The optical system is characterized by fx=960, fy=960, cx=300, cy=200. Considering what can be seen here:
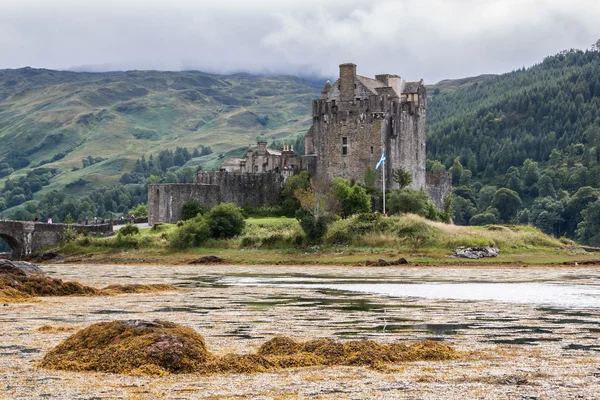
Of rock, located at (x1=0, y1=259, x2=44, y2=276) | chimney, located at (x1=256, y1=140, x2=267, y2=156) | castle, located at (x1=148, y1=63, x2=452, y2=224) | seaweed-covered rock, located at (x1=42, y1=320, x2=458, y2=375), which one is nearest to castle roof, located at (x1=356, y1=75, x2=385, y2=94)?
castle, located at (x1=148, y1=63, x2=452, y2=224)

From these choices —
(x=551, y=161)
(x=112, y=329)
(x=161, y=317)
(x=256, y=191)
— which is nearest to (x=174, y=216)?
(x=256, y=191)

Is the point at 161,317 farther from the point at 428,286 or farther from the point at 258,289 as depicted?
the point at 428,286

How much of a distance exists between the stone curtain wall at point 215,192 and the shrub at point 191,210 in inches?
26.2

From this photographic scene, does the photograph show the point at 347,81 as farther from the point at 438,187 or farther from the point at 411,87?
the point at 438,187

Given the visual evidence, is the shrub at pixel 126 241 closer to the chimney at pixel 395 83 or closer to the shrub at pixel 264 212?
the shrub at pixel 264 212

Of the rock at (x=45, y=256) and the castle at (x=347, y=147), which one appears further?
the castle at (x=347, y=147)

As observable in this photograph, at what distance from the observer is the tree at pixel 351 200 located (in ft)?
253

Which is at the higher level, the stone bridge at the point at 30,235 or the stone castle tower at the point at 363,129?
the stone castle tower at the point at 363,129

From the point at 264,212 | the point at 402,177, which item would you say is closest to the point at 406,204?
the point at 402,177

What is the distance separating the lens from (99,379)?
1552 centimetres

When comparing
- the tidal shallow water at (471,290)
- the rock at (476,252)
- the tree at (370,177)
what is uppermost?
the tree at (370,177)

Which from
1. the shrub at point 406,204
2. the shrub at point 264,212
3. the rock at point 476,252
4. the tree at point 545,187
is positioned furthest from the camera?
the tree at point 545,187

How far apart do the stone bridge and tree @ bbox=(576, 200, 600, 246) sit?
6195cm

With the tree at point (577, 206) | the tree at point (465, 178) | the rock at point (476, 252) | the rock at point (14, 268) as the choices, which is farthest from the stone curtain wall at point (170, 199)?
the tree at point (465, 178)
